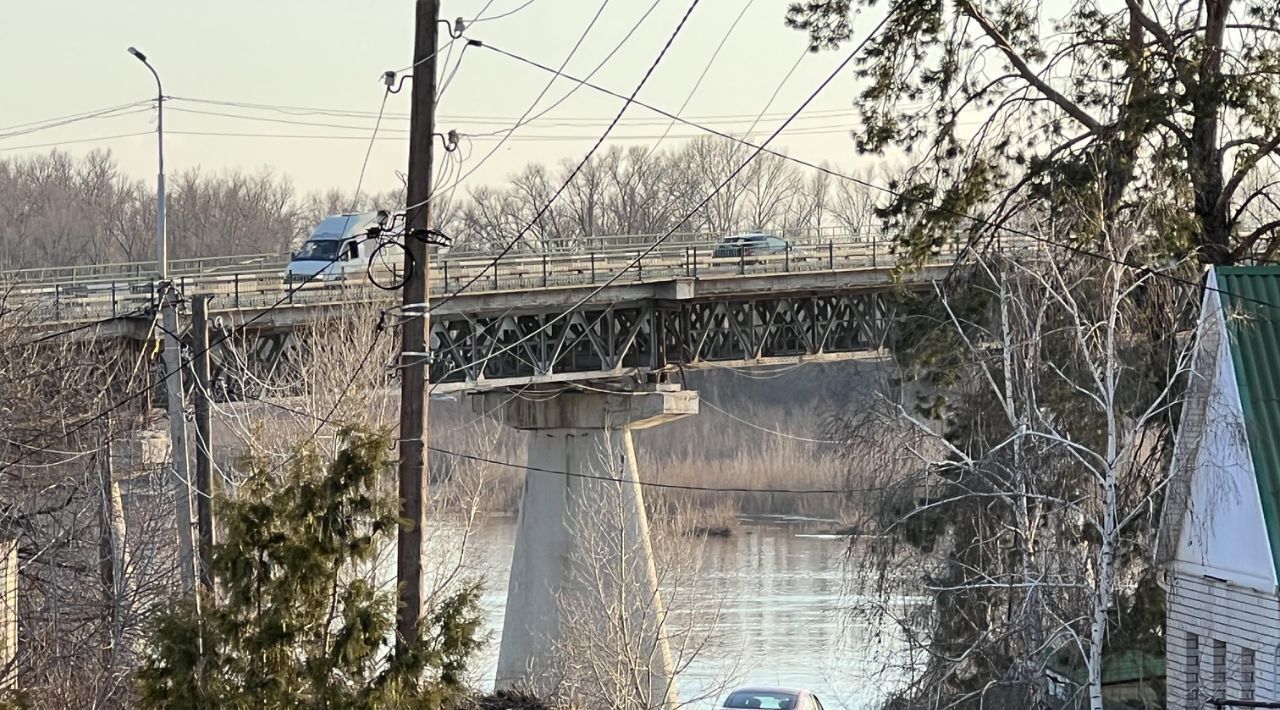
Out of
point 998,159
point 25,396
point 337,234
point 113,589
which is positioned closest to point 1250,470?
point 998,159

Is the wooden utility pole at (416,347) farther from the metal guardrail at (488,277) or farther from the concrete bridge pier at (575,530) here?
the concrete bridge pier at (575,530)

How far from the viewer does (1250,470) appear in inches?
717

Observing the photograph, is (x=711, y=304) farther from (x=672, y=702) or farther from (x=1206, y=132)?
(x=1206, y=132)

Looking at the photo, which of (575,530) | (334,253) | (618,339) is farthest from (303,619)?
(334,253)

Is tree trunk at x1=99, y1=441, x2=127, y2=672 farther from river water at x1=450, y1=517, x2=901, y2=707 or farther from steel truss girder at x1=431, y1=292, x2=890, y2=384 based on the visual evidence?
steel truss girder at x1=431, y1=292, x2=890, y2=384

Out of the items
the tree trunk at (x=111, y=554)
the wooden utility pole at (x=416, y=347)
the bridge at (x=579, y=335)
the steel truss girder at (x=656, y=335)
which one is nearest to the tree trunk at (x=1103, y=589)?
the wooden utility pole at (x=416, y=347)

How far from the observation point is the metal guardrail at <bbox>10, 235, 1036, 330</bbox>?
33625 mm

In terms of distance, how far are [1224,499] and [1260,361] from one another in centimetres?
156

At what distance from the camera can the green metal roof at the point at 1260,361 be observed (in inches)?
706

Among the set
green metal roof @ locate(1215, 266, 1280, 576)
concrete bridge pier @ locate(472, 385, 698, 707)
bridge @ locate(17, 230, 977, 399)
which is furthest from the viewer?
concrete bridge pier @ locate(472, 385, 698, 707)

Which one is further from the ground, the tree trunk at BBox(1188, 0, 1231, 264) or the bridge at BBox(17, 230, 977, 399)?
the tree trunk at BBox(1188, 0, 1231, 264)

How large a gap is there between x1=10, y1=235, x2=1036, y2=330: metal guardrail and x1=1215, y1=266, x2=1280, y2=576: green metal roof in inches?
455

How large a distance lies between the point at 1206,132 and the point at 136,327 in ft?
61.9

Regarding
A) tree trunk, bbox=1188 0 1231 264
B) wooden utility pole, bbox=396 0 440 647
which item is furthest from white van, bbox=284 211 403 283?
wooden utility pole, bbox=396 0 440 647
